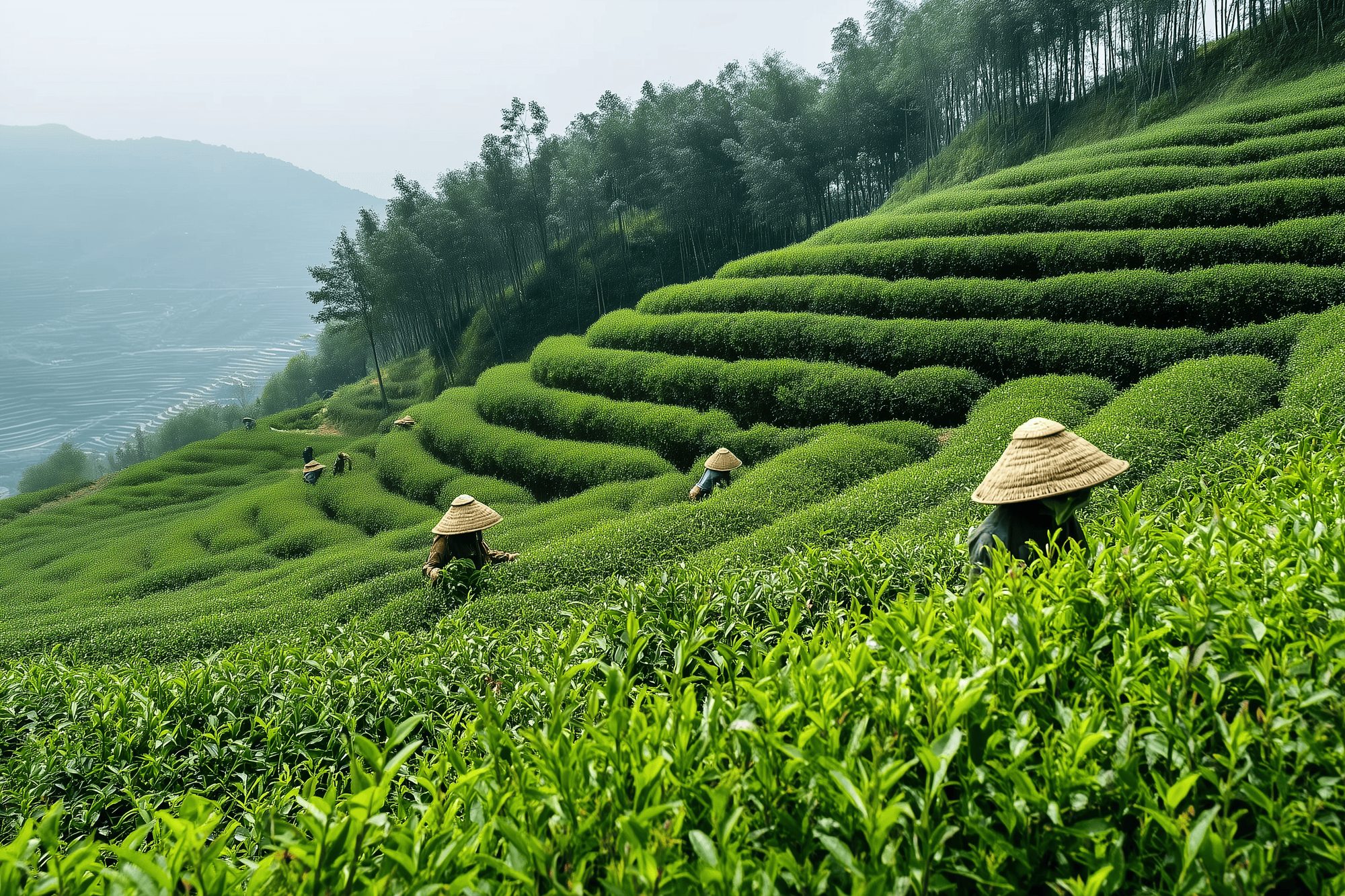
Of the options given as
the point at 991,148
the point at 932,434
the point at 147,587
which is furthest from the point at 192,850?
the point at 991,148

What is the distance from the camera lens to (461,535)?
33.1 feet

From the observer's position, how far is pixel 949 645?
231 centimetres

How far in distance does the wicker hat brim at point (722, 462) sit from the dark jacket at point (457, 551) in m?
5.44

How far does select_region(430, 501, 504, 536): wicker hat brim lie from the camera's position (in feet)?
32.4

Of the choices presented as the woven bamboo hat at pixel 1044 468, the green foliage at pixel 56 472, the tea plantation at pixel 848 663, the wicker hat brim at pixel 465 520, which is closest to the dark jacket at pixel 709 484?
the tea plantation at pixel 848 663

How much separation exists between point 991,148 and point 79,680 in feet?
177

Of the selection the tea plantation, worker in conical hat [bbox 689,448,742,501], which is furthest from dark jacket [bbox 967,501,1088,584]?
worker in conical hat [bbox 689,448,742,501]

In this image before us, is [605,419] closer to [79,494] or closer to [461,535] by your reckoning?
[461,535]

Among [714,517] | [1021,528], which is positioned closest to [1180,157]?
[714,517]

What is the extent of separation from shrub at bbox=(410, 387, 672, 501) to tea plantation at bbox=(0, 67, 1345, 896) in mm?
1031

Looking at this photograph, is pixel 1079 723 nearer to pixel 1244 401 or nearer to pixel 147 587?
pixel 1244 401

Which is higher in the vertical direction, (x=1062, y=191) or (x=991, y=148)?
(x=991, y=148)

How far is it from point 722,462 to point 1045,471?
9928 mm

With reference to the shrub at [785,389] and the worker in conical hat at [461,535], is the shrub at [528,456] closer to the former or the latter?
the shrub at [785,389]
